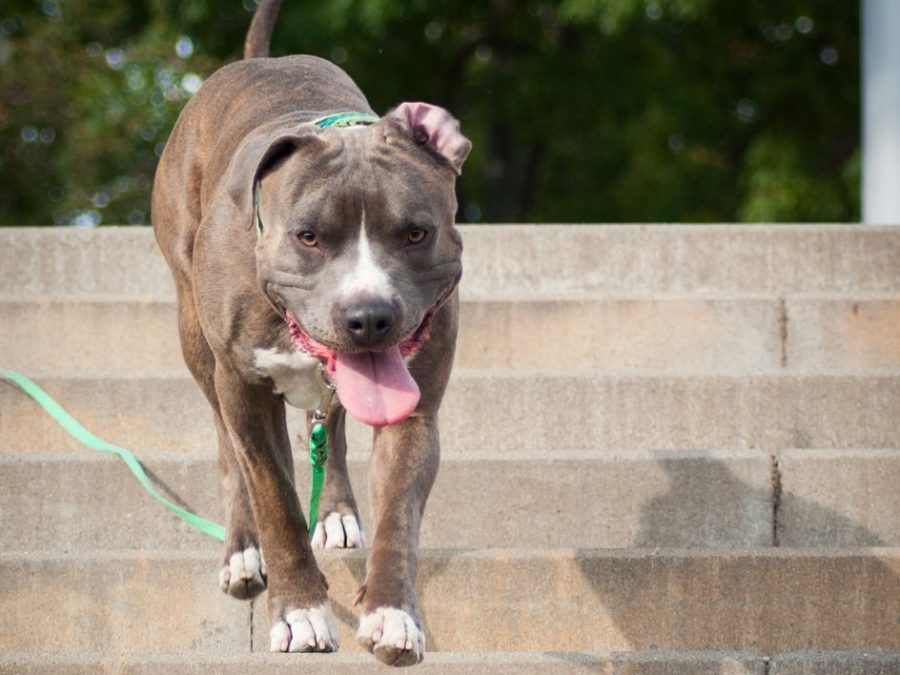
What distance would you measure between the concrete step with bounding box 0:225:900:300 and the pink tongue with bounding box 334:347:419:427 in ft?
11.6

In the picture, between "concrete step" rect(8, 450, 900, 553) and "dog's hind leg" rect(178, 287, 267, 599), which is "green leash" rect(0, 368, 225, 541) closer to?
"concrete step" rect(8, 450, 900, 553)

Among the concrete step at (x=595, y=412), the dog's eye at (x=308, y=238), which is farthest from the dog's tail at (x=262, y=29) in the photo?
the dog's eye at (x=308, y=238)

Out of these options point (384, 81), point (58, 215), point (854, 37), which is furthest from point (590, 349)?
point (58, 215)

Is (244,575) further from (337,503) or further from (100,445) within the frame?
(100,445)

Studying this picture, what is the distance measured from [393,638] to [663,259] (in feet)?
13.5

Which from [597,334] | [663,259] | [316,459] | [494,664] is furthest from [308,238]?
[663,259]

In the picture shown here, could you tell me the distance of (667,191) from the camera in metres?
18.7

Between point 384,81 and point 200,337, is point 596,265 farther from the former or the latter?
point 384,81

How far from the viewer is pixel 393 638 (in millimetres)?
4305

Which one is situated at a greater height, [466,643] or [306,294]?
[306,294]

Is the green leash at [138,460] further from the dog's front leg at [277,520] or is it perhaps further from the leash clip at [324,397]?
the dog's front leg at [277,520]

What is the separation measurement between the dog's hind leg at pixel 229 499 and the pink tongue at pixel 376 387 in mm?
1012

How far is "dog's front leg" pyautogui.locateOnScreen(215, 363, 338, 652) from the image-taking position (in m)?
4.75

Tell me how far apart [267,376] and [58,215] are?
45.8 ft
